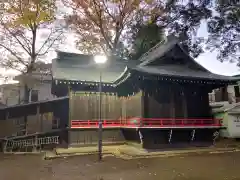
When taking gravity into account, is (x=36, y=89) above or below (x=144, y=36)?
below

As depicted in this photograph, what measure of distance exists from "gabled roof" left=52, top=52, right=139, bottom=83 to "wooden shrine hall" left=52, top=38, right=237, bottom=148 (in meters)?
0.10

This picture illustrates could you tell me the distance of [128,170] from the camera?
9789 mm

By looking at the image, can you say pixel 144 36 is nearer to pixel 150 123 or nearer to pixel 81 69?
pixel 81 69

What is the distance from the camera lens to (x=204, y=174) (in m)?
8.85

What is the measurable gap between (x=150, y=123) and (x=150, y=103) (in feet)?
5.22

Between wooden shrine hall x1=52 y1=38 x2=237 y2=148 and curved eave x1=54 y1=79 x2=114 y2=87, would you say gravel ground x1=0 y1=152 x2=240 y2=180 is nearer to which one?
wooden shrine hall x1=52 y1=38 x2=237 y2=148

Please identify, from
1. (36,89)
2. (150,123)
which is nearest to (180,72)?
(150,123)

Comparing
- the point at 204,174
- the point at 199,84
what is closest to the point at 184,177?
the point at 204,174

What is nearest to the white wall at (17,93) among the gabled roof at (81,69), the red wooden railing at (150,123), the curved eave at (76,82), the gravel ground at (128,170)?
the gabled roof at (81,69)

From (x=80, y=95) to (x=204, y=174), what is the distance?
11.5 m

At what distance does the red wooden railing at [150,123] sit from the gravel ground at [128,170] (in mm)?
3564

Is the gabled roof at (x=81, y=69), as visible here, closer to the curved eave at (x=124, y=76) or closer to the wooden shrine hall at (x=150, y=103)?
the wooden shrine hall at (x=150, y=103)

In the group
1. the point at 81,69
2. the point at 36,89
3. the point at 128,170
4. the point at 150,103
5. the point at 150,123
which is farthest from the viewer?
the point at 36,89

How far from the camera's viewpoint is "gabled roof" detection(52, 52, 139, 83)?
18.0 m
